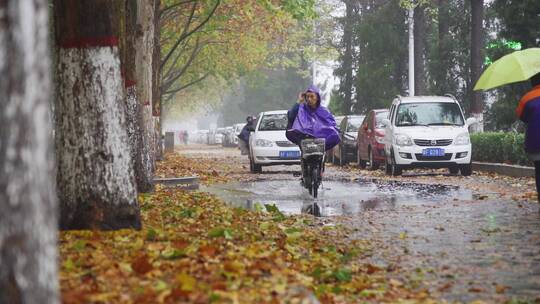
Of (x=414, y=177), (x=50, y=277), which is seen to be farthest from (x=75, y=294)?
(x=414, y=177)

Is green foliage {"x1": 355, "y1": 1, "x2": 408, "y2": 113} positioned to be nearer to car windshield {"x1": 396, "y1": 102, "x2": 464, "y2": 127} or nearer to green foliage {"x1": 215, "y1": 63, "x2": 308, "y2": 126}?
car windshield {"x1": 396, "y1": 102, "x2": 464, "y2": 127}

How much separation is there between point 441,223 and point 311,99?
15.7 ft

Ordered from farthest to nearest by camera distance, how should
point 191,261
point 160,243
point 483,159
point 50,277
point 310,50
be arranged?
point 310,50 < point 483,159 < point 160,243 < point 191,261 < point 50,277

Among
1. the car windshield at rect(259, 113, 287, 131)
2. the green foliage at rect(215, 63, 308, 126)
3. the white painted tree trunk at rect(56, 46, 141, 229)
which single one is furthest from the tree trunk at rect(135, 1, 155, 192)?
the green foliage at rect(215, 63, 308, 126)

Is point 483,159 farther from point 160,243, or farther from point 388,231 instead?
point 160,243

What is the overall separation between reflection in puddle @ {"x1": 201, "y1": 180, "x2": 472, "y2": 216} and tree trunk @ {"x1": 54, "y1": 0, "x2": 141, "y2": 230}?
509 cm

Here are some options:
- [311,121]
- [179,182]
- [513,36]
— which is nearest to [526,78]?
[311,121]

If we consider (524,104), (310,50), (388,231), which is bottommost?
(388,231)

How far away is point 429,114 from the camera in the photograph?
2478 centimetres

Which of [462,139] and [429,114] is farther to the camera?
[429,114]

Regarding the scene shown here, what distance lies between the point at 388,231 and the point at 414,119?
13455 mm

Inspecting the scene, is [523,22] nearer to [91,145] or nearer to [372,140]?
[372,140]

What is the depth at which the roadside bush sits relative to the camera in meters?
23.5

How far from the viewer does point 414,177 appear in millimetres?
23891
